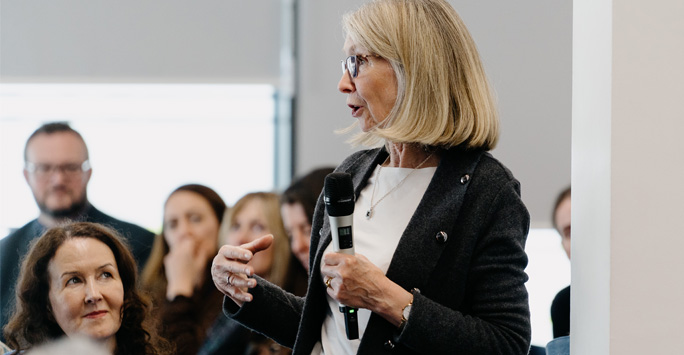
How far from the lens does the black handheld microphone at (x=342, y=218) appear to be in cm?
151

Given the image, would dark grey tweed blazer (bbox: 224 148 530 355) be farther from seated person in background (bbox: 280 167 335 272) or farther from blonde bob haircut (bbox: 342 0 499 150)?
seated person in background (bbox: 280 167 335 272)

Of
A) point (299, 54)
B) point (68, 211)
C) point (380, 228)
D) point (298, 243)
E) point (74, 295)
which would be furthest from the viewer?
point (299, 54)

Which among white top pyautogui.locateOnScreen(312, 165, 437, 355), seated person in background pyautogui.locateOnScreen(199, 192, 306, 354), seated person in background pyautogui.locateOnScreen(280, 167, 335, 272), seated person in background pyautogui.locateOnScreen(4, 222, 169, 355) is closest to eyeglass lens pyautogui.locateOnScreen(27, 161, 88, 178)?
seated person in background pyautogui.locateOnScreen(4, 222, 169, 355)

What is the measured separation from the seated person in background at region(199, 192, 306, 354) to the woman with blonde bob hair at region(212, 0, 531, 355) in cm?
221

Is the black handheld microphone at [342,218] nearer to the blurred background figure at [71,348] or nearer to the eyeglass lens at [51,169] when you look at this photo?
the blurred background figure at [71,348]

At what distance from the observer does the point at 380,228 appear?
171 cm

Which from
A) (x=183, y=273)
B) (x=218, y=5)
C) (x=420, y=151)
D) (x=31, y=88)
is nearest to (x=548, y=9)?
(x=218, y=5)

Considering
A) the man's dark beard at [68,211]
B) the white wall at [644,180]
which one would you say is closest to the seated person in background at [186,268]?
the man's dark beard at [68,211]

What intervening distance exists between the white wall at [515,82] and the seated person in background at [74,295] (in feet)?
5.70

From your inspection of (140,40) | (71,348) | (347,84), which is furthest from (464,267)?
(140,40)

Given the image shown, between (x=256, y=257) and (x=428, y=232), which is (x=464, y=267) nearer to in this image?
(x=428, y=232)

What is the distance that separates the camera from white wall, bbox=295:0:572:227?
4.88m

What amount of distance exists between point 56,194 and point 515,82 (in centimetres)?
283

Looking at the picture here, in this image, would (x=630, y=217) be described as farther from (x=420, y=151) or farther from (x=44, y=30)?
(x=44, y=30)
